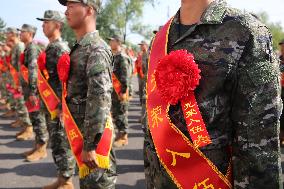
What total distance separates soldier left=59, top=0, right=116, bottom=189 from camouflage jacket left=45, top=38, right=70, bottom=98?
1.30m

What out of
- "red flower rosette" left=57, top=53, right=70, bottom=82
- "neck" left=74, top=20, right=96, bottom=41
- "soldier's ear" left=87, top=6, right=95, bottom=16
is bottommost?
"red flower rosette" left=57, top=53, right=70, bottom=82

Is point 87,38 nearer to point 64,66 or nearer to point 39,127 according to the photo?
point 64,66

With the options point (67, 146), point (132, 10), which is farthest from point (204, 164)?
→ point (132, 10)

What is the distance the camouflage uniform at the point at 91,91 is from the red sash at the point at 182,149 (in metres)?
Result: 1.21

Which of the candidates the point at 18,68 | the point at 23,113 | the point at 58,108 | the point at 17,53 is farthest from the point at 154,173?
the point at 23,113

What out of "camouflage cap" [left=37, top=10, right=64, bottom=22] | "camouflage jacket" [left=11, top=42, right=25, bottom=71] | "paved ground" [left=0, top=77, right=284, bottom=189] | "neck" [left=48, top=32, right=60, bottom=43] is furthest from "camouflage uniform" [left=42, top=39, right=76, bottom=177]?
"camouflage jacket" [left=11, top=42, right=25, bottom=71]

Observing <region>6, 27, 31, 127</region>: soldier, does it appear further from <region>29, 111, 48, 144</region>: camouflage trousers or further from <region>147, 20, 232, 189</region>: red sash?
<region>147, 20, 232, 189</region>: red sash

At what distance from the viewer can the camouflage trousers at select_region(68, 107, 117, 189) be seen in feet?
9.93

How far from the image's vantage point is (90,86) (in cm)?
284

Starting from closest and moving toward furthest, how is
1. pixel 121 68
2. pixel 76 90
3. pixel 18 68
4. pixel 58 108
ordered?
pixel 76 90, pixel 58 108, pixel 121 68, pixel 18 68

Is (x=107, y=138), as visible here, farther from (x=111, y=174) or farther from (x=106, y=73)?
(x=106, y=73)

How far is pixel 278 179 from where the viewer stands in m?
1.34

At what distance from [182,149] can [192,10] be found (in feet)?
1.96

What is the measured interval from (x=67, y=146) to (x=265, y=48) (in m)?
3.22
